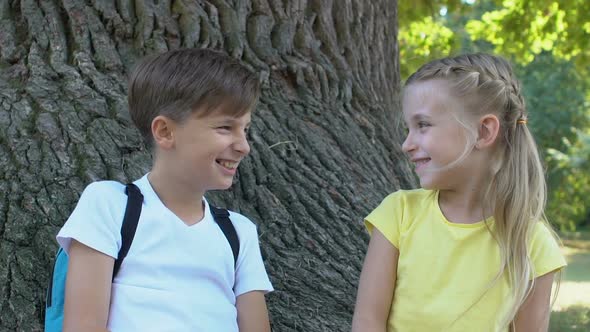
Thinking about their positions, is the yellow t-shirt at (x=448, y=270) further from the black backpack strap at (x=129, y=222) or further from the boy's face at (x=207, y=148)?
the black backpack strap at (x=129, y=222)

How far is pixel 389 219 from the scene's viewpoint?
272 centimetres

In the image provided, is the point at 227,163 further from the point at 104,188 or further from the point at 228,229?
the point at 104,188

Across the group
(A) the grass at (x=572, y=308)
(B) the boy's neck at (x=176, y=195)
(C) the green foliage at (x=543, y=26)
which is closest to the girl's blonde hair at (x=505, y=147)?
(B) the boy's neck at (x=176, y=195)

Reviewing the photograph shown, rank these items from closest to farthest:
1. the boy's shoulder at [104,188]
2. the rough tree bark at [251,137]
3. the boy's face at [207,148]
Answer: the boy's shoulder at [104,188], the boy's face at [207,148], the rough tree bark at [251,137]

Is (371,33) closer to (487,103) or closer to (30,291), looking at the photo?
(487,103)

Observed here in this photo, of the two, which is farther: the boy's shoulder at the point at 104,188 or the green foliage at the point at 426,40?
the green foliage at the point at 426,40

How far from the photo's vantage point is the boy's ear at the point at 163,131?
8.73ft

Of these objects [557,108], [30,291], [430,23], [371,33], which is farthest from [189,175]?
[557,108]

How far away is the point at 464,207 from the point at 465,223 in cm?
6

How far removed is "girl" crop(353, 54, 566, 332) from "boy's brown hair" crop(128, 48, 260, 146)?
0.58m

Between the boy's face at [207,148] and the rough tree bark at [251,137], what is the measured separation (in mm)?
636

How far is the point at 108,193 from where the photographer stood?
2.52 meters

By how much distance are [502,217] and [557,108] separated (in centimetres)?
2912

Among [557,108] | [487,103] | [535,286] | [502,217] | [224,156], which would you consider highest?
[487,103]
